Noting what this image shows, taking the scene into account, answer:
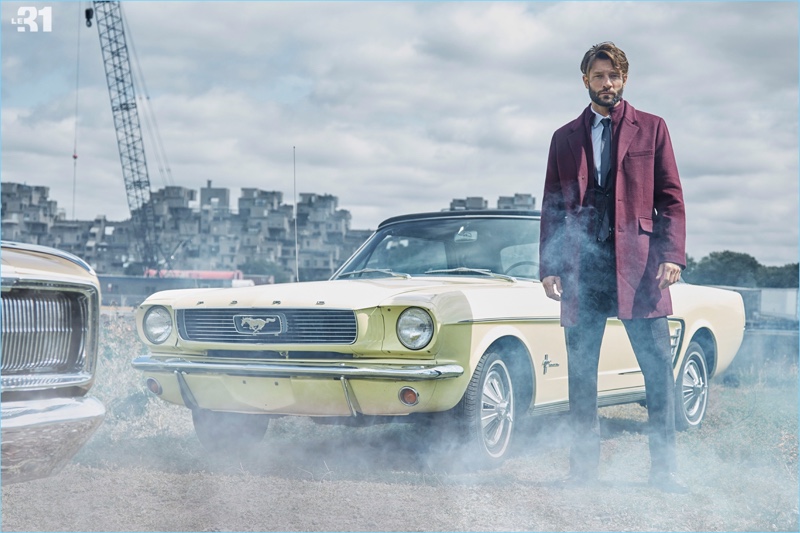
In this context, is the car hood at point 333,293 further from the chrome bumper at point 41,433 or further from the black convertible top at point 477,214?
the chrome bumper at point 41,433

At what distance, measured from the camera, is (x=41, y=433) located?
10.7ft

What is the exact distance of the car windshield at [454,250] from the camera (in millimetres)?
5750

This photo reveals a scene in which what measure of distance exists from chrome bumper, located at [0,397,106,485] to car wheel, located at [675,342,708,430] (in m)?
4.24

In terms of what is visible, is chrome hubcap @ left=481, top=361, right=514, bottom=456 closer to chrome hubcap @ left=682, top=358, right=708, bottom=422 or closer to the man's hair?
the man's hair

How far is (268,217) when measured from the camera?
117 metres

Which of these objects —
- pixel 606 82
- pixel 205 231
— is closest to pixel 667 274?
pixel 606 82

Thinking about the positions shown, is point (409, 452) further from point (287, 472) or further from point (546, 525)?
point (546, 525)

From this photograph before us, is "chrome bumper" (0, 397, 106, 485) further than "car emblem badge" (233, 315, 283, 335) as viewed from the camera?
No

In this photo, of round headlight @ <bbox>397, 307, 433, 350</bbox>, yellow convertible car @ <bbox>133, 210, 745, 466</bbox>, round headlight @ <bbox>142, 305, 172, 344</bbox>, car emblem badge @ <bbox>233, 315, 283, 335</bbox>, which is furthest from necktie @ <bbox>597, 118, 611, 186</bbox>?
round headlight @ <bbox>142, 305, 172, 344</bbox>

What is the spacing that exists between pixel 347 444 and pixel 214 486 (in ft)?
4.39

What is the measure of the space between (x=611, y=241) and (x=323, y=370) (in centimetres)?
154

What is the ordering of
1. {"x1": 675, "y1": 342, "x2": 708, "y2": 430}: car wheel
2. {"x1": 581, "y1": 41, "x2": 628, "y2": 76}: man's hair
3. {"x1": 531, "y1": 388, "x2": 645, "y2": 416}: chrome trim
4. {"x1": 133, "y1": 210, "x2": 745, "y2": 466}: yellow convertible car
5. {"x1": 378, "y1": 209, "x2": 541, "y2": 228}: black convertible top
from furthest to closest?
{"x1": 675, "y1": 342, "x2": 708, "y2": 430}: car wheel, {"x1": 378, "y1": 209, "x2": 541, "y2": 228}: black convertible top, {"x1": 531, "y1": 388, "x2": 645, "y2": 416}: chrome trim, {"x1": 133, "y1": 210, "x2": 745, "y2": 466}: yellow convertible car, {"x1": 581, "y1": 41, "x2": 628, "y2": 76}: man's hair

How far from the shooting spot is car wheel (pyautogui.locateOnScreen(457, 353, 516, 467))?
475cm

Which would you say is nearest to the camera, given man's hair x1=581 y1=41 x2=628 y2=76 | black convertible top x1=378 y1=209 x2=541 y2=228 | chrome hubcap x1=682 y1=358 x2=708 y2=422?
man's hair x1=581 y1=41 x2=628 y2=76
